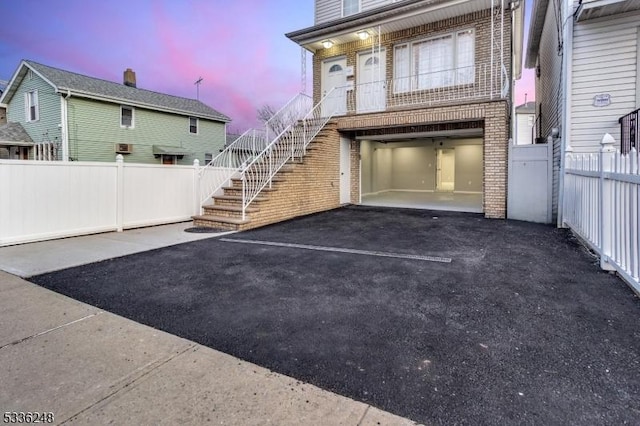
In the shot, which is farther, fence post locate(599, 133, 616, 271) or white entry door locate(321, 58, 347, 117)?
white entry door locate(321, 58, 347, 117)

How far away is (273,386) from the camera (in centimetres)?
203

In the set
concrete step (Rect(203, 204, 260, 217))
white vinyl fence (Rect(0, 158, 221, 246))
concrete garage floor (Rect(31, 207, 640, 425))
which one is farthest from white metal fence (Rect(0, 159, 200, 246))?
concrete garage floor (Rect(31, 207, 640, 425))

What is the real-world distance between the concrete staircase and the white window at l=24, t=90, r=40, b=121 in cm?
1487

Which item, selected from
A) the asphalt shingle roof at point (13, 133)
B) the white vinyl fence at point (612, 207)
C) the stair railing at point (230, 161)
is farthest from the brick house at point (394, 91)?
the asphalt shingle roof at point (13, 133)

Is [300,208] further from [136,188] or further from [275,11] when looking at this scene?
[275,11]

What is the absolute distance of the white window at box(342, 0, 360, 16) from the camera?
1257 centimetres

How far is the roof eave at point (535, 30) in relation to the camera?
33.9ft

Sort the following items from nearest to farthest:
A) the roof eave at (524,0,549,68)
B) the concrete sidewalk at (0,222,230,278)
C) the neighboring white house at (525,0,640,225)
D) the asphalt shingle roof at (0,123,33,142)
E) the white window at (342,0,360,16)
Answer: the concrete sidewalk at (0,222,230,278) < the neighboring white house at (525,0,640,225) < the roof eave at (524,0,549,68) < the white window at (342,0,360,16) < the asphalt shingle roof at (0,123,33,142)

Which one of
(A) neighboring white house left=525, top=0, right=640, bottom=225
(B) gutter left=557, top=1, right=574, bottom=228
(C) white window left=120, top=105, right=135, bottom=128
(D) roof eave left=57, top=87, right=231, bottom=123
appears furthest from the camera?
(C) white window left=120, top=105, right=135, bottom=128

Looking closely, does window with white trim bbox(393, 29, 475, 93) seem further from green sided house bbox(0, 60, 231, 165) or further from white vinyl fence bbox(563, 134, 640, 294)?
green sided house bbox(0, 60, 231, 165)

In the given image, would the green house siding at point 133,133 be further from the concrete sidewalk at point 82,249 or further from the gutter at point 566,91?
the gutter at point 566,91

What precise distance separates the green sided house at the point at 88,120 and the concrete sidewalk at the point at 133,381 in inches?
629

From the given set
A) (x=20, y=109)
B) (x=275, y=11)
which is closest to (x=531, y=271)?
(x=275, y=11)

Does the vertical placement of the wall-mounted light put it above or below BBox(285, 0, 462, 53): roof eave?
below
